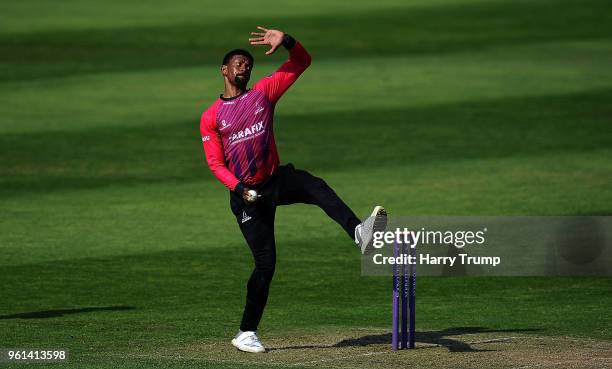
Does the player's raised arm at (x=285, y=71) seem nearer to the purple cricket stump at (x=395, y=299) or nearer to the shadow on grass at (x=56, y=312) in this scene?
the purple cricket stump at (x=395, y=299)

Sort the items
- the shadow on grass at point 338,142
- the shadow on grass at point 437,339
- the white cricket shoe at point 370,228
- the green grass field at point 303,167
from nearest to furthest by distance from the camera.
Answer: the white cricket shoe at point 370,228 < the shadow on grass at point 437,339 < the green grass field at point 303,167 < the shadow on grass at point 338,142

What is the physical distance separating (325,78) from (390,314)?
17.0 m

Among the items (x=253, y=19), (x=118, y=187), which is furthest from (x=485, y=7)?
(x=118, y=187)

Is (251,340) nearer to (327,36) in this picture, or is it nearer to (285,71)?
(285,71)

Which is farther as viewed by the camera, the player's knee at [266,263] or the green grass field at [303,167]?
the green grass field at [303,167]

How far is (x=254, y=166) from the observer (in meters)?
10.8

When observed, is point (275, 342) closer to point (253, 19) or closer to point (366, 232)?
point (366, 232)

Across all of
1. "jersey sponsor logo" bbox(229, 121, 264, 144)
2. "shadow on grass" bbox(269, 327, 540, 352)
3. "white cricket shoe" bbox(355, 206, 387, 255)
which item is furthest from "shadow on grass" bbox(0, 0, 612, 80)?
"white cricket shoe" bbox(355, 206, 387, 255)

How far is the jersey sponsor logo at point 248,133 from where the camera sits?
35.4 ft

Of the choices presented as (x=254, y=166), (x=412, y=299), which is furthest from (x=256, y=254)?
(x=412, y=299)

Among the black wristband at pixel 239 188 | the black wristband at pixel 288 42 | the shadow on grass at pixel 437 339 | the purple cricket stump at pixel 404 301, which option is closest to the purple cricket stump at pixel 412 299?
the purple cricket stump at pixel 404 301

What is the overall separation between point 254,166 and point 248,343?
1.45 metres

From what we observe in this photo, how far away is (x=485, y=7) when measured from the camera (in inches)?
1519

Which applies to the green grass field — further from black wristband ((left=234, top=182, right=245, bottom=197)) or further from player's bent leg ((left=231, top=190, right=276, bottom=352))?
black wristband ((left=234, top=182, right=245, bottom=197))
